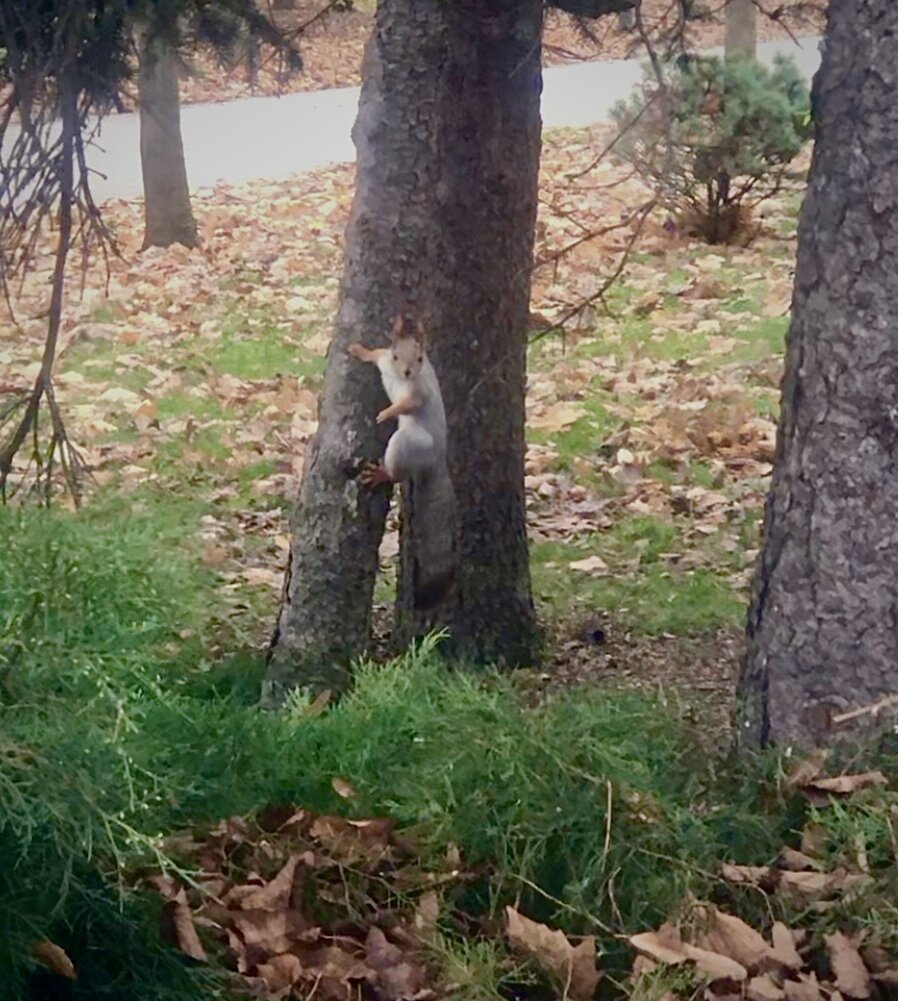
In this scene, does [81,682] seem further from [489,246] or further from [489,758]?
[489,246]

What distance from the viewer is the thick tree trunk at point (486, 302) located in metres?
5.64

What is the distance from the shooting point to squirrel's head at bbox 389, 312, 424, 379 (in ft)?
16.8

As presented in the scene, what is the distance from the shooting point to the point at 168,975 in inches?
125

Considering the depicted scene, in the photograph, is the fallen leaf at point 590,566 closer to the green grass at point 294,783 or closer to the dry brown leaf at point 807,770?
the green grass at point 294,783

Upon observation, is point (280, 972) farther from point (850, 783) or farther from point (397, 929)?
point (850, 783)

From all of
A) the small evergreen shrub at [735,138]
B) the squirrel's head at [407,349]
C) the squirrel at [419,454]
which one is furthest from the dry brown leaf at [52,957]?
the small evergreen shrub at [735,138]

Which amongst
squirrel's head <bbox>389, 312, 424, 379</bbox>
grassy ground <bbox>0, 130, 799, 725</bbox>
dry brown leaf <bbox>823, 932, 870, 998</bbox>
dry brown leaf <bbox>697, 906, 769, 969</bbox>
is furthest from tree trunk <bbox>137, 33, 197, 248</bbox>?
dry brown leaf <bbox>823, 932, 870, 998</bbox>

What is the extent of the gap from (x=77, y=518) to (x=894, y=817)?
2.13 m

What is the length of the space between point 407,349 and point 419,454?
0.39 metres

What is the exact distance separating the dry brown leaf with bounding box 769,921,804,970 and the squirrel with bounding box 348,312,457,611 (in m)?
2.30

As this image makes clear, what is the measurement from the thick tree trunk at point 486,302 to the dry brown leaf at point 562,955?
246 centimetres

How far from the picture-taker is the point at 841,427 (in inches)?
155

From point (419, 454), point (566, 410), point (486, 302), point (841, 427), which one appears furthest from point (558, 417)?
point (841, 427)

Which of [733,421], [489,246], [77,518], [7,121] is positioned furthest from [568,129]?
[77,518]
